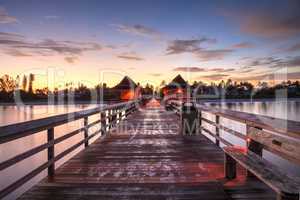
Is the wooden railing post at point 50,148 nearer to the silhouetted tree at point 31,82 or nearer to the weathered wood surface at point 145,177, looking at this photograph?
the weathered wood surface at point 145,177

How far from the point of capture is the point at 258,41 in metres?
26.7

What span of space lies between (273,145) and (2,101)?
105m

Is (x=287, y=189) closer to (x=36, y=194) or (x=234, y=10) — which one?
(x=36, y=194)

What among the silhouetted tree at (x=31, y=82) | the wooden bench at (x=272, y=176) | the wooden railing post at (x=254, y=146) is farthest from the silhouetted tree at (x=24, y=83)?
the wooden bench at (x=272, y=176)

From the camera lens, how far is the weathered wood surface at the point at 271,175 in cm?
214

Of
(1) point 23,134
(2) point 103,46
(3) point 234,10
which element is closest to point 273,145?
(1) point 23,134

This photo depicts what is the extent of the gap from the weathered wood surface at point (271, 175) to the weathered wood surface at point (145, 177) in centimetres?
58

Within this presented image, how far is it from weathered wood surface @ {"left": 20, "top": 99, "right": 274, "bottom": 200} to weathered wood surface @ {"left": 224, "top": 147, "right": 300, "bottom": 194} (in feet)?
1.89

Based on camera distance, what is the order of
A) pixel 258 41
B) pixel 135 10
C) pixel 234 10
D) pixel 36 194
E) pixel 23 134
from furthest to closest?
pixel 258 41, pixel 135 10, pixel 234 10, pixel 36 194, pixel 23 134

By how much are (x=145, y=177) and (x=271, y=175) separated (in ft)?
7.84

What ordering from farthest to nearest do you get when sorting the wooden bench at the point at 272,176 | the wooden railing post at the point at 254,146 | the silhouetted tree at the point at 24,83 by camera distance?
the silhouetted tree at the point at 24,83, the wooden railing post at the point at 254,146, the wooden bench at the point at 272,176

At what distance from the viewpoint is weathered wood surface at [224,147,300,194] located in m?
2.14

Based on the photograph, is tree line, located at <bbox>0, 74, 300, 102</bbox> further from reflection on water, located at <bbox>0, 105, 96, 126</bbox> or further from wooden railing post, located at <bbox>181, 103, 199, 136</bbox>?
wooden railing post, located at <bbox>181, 103, 199, 136</bbox>

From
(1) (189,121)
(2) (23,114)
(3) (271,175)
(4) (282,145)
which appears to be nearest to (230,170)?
(4) (282,145)
